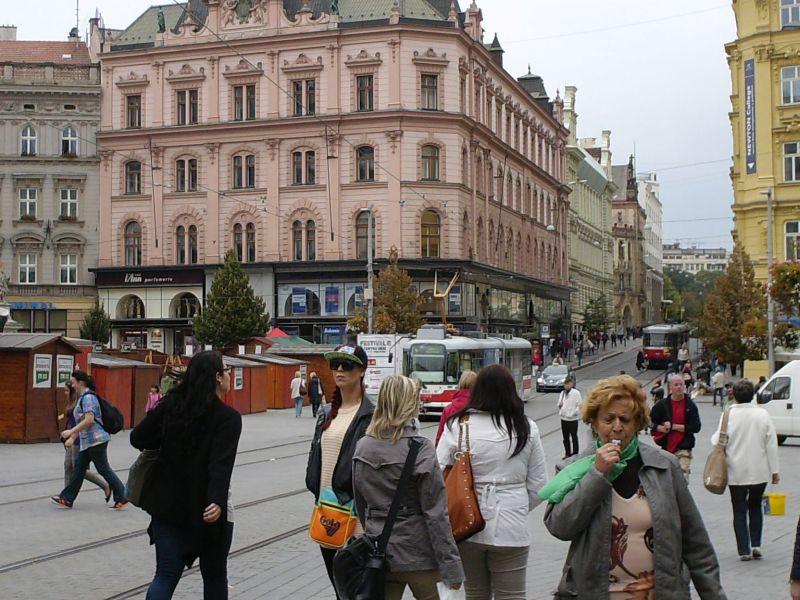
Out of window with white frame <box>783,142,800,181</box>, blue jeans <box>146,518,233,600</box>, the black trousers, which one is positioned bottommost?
the black trousers

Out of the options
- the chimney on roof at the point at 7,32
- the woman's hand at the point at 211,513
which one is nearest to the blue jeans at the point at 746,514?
the woman's hand at the point at 211,513

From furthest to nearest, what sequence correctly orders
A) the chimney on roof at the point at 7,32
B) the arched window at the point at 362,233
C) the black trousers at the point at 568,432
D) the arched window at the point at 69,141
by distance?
the chimney on roof at the point at 7,32 < the arched window at the point at 69,141 < the arched window at the point at 362,233 < the black trousers at the point at 568,432

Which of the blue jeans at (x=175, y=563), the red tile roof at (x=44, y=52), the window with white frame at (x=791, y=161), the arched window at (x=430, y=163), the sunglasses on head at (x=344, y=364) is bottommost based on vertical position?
the blue jeans at (x=175, y=563)

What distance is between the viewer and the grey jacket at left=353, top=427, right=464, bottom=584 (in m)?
6.09

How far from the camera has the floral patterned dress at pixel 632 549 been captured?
4785 mm

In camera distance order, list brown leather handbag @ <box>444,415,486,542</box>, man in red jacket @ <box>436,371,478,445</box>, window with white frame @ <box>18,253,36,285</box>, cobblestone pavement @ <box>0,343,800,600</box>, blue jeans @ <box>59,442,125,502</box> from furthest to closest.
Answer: window with white frame @ <box>18,253,36,285</box>
blue jeans @ <box>59,442,125,502</box>
cobblestone pavement @ <box>0,343,800,600</box>
man in red jacket @ <box>436,371,478,445</box>
brown leather handbag @ <box>444,415,486,542</box>

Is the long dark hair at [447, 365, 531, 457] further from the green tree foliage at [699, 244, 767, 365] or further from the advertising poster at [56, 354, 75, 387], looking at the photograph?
the green tree foliage at [699, 244, 767, 365]

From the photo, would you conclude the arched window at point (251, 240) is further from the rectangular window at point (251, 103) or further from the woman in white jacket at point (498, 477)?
the woman in white jacket at point (498, 477)

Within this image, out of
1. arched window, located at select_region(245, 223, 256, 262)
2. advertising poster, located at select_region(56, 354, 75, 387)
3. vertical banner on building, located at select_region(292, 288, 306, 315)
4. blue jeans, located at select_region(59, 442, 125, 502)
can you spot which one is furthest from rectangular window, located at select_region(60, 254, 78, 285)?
blue jeans, located at select_region(59, 442, 125, 502)

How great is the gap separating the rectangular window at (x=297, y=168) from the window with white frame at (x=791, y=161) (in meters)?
25.1

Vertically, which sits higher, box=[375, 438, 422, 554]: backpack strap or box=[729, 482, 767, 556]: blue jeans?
box=[375, 438, 422, 554]: backpack strap

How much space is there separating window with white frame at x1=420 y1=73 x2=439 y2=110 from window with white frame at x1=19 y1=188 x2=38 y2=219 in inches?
910

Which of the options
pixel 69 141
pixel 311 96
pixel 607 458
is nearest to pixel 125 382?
pixel 607 458

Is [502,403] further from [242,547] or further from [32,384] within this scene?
[32,384]
